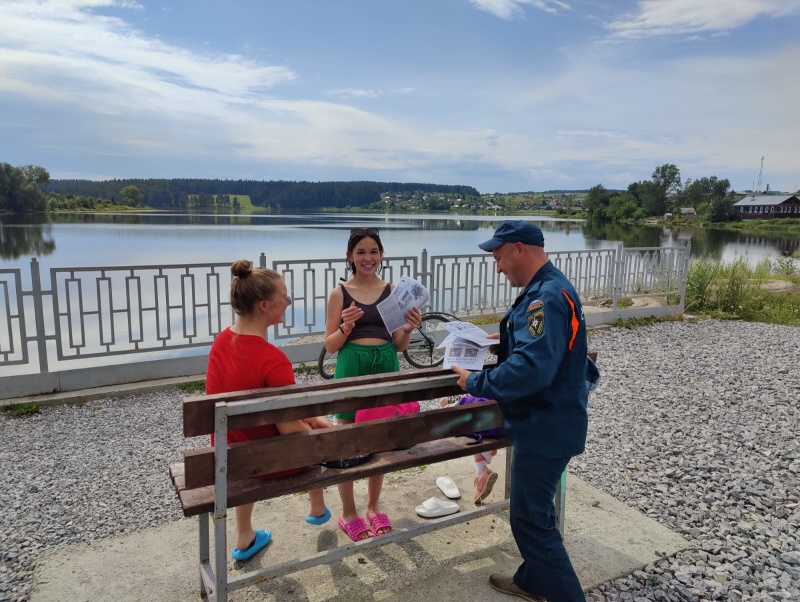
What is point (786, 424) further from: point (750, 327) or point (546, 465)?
point (750, 327)

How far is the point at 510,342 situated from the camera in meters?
2.29

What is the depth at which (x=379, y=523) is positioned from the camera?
3.04m

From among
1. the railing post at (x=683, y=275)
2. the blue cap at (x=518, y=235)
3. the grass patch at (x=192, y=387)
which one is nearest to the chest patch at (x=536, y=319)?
the blue cap at (x=518, y=235)

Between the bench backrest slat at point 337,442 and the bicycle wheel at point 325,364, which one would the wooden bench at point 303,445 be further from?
the bicycle wheel at point 325,364

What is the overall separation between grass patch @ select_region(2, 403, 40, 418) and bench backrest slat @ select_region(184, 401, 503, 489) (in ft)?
14.3

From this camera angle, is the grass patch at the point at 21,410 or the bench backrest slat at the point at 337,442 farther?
the grass patch at the point at 21,410

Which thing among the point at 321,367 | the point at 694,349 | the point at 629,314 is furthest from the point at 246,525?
the point at 629,314

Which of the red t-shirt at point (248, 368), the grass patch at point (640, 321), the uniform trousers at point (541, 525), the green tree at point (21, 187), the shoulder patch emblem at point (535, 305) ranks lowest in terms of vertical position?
the grass patch at point (640, 321)

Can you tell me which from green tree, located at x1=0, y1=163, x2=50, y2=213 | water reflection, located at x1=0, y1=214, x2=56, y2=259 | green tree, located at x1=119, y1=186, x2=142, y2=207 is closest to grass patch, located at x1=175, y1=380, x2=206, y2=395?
water reflection, located at x1=0, y1=214, x2=56, y2=259

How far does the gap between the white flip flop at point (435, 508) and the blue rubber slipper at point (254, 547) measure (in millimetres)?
913

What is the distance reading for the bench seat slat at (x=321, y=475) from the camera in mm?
2215

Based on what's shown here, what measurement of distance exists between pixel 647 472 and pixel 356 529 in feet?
7.72

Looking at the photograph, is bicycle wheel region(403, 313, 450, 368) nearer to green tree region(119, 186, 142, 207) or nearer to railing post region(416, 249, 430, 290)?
railing post region(416, 249, 430, 290)

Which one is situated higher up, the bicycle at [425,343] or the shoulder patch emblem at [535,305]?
the shoulder patch emblem at [535,305]
